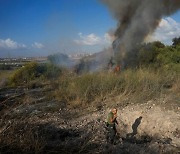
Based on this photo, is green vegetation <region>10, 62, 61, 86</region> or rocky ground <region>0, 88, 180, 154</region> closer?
rocky ground <region>0, 88, 180, 154</region>

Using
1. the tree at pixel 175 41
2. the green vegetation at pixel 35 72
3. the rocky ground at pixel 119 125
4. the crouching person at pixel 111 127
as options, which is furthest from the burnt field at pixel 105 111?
the tree at pixel 175 41

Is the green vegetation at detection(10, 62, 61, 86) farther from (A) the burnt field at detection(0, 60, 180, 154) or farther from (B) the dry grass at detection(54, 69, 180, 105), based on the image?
(B) the dry grass at detection(54, 69, 180, 105)

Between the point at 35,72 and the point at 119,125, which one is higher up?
the point at 35,72

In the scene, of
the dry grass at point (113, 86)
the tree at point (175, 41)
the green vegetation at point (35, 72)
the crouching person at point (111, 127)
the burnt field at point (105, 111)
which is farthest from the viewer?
the tree at point (175, 41)

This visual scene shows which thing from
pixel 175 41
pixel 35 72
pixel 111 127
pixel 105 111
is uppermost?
pixel 175 41

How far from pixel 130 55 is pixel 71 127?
15.3 metres

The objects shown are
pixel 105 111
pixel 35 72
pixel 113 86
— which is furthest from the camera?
pixel 35 72

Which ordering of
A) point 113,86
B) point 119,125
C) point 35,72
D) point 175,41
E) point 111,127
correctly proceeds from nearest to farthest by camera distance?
point 111,127 → point 119,125 → point 113,86 → point 35,72 → point 175,41

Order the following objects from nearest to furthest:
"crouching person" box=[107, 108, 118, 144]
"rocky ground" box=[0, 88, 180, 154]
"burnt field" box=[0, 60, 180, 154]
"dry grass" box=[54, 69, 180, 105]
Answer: "burnt field" box=[0, 60, 180, 154]
"rocky ground" box=[0, 88, 180, 154]
"crouching person" box=[107, 108, 118, 144]
"dry grass" box=[54, 69, 180, 105]

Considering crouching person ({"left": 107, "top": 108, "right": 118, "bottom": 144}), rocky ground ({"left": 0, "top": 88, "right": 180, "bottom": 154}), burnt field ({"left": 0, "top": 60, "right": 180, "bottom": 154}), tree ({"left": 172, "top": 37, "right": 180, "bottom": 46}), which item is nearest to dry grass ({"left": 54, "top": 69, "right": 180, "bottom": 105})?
burnt field ({"left": 0, "top": 60, "right": 180, "bottom": 154})

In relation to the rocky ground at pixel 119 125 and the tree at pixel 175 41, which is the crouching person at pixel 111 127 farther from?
the tree at pixel 175 41

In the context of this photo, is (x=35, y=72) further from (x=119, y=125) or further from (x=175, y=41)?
(x=119, y=125)

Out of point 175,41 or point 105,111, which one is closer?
point 105,111

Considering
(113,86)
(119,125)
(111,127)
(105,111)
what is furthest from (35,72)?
(111,127)
